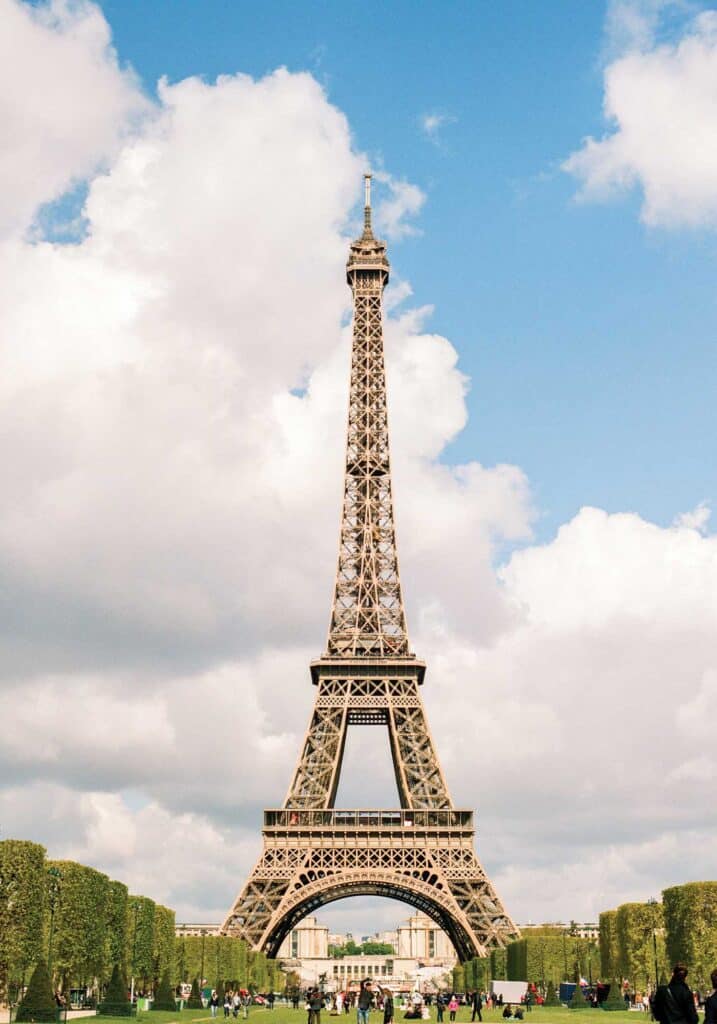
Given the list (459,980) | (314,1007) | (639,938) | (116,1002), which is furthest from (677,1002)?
(459,980)

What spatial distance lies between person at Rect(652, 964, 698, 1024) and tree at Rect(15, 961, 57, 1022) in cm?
3305

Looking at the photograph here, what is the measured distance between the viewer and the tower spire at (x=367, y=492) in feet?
319

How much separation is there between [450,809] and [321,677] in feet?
45.7

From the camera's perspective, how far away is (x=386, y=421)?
344ft

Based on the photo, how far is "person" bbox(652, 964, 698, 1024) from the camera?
66.8 feet

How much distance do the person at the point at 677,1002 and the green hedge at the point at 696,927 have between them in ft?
151

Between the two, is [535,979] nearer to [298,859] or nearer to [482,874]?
[482,874]

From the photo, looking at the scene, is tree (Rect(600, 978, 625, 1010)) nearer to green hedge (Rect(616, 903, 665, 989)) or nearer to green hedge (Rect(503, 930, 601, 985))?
green hedge (Rect(616, 903, 665, 989))

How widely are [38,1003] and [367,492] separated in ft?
196

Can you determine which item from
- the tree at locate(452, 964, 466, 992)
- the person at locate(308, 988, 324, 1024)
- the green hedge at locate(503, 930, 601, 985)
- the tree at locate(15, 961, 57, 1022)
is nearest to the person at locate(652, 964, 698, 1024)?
the person at locate(308, 988, 324, 1024)

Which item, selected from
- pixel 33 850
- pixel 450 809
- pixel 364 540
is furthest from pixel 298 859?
pixel 33 850

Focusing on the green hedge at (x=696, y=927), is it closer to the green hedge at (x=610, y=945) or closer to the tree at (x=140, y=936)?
the green hedge at (x=610, y=945)

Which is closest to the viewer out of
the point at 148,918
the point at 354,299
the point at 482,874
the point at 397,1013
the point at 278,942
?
the point at 397,1013

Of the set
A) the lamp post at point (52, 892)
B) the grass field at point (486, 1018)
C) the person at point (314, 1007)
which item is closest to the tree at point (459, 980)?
the grass field at point (486, 1018)
